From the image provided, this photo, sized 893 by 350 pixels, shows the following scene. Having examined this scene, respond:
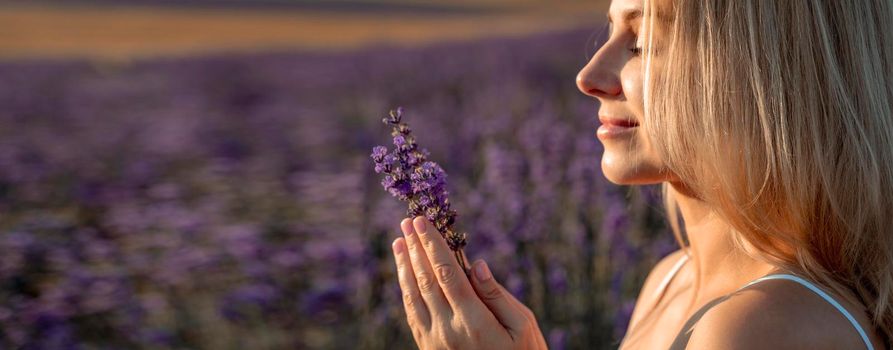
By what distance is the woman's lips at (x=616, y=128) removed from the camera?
1601 millimetres

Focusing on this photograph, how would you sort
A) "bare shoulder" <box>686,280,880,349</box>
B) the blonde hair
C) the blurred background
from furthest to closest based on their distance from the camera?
the blurred background → the blonde hair → "bare shoulder" <box>686,280,880,349</box>

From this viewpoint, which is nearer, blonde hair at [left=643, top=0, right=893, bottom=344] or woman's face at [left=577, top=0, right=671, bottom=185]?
blonde hair at [left=643, top=0, right=893, bottom=344]

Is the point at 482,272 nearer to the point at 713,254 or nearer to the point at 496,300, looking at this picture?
the point at 496,300

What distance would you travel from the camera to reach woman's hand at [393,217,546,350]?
1.48 meters

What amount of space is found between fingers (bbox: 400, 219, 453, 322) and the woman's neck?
436 millimetres

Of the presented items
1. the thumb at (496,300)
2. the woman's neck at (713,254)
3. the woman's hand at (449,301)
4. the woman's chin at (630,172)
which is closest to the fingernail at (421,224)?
the woman's hand at (449,301)

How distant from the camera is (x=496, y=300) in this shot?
1.54 m

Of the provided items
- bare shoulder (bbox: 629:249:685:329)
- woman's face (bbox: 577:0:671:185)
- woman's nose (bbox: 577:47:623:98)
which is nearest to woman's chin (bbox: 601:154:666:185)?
woman's face (bbox: 577:0:671:185)

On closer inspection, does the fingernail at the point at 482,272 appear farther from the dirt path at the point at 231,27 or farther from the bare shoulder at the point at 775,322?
the dirt path at the point at 231,27

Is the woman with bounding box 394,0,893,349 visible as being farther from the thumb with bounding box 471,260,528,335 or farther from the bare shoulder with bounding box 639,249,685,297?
the bare shoulder with bounding box 639,249,685,297

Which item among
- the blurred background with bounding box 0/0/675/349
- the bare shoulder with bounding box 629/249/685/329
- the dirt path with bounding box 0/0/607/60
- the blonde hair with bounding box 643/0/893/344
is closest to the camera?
the blonde hair with bounding box 643/0/893/344

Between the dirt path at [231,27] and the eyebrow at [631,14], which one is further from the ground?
the dirt path at [231,27]

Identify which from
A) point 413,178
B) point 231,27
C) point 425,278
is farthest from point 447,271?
point 231,27

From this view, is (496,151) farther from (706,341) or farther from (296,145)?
(296,145)
